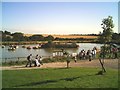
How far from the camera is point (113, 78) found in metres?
19.1

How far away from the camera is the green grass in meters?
16.7

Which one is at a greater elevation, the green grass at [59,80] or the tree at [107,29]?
the tree at [107,29]

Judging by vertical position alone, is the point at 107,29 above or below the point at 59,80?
above

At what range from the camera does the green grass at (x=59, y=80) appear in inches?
658

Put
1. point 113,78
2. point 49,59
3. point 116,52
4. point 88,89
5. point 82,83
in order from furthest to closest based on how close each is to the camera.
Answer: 1. point 116,52
2. point 49,59
3. point 113,78
4. point 82,83
5. point 88,89

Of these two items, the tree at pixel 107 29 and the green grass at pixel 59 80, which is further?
the tree at pixel 107 29

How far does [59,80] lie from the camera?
18.3 metres

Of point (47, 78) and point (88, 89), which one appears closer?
point (88, 89)

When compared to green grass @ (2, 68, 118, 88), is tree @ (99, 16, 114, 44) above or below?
above

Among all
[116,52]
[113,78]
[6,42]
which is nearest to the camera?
[113,78]

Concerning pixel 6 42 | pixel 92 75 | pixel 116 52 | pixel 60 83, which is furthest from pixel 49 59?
pixel 6 42

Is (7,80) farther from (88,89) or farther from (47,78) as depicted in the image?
(88,89)

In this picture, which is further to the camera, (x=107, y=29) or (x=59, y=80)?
(x=107, y=29)

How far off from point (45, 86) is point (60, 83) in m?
1.25
